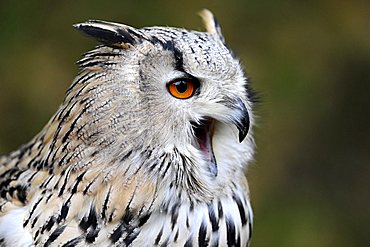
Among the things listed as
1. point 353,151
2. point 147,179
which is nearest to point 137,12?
point 353,151

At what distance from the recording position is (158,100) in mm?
1939

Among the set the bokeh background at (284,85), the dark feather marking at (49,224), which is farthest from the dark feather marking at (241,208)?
the bokeh background at (284,85)

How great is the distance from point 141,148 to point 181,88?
172 mm

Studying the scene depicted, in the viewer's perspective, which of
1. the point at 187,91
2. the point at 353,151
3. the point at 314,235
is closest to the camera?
the point at 187,91

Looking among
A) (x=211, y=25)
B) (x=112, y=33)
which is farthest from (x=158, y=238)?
(x=211, y=25)

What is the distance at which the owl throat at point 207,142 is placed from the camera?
2.06 m

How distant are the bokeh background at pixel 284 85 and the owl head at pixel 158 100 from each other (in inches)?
77.9

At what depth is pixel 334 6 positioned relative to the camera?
14.1 ft

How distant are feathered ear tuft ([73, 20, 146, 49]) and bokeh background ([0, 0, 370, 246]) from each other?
2.04m

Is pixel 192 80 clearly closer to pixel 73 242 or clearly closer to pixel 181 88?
pixel 181 88

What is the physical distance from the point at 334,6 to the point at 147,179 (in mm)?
2550

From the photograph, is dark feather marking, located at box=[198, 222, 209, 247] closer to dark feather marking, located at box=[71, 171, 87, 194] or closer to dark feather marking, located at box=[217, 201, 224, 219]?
dark feather marking, located at box=[217, 201, 224, 219]

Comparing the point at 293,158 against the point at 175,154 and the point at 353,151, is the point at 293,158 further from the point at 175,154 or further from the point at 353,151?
the point at 175,154

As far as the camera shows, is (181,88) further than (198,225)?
No
